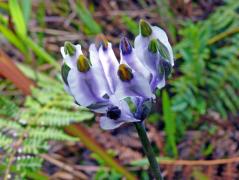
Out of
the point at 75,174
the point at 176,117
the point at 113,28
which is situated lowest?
the point at 75,174

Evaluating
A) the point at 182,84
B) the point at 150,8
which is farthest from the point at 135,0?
the point at 182,84

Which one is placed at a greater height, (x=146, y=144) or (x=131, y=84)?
(x=131, y=84)

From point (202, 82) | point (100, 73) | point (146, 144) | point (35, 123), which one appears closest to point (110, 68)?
point (100, 73)

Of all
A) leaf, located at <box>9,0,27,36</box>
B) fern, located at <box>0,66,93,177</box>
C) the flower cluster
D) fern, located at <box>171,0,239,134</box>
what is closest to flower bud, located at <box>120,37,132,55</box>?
the flower cluster

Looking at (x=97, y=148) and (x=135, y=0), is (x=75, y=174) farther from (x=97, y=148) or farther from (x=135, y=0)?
(x=135, y=0)

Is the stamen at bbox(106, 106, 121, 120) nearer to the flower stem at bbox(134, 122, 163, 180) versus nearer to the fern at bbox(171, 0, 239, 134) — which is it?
the flower stem at bbox(134, 122, 163, 180)

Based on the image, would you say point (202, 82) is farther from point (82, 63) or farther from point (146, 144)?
point (82, 63)
